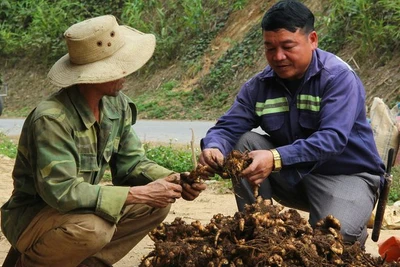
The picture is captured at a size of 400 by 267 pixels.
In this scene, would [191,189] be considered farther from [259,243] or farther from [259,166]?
[259,243]

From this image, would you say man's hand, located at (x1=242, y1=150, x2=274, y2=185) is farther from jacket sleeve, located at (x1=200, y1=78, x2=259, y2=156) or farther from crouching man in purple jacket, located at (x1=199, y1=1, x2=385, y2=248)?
jacket sleeve, located at (x1=200, y1=78, x2=259, y2=156)

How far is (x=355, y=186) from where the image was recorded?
15.6ft

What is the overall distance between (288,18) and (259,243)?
52.3 inches

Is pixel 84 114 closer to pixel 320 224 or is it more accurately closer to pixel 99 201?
pixel 99 201

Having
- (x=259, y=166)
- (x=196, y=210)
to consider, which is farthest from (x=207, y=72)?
(x=259, y=166)

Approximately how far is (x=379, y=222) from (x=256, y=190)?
100 centimetres

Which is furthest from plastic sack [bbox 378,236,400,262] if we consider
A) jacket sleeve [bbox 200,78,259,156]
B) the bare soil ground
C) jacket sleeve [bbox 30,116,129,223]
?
jacket sleeve [bbox 30,116,129,223]

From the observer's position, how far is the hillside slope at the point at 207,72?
42.6ft

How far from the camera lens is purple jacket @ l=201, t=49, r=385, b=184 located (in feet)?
14.7

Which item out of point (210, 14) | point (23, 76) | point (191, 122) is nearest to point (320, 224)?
point (191, 122)

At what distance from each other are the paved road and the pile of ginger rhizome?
266 inches

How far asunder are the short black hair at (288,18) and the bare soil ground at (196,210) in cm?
186

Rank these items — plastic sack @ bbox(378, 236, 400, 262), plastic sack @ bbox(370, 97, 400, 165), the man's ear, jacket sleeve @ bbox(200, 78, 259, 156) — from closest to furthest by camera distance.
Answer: the man's ear → plastic sack @ bbox(378, 236, 400, 262) → jacket sleeve @ bbox(200, 78, 259, 156) → plastic sack @ bbox(370, 97, 400, 165)

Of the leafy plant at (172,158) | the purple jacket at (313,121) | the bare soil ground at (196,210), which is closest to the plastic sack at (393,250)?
the purple jacket at (313,121)
